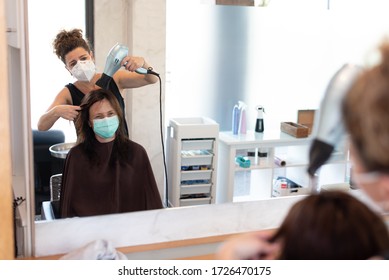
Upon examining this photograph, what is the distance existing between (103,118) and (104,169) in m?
0.22

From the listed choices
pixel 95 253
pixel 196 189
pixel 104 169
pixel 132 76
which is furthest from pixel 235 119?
pixel 95 253

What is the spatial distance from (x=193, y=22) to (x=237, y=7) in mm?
198

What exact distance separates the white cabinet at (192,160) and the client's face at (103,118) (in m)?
0.22

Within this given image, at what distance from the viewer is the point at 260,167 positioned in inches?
82.1

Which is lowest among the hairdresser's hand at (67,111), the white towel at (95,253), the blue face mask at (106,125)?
the white towel at (95,253)

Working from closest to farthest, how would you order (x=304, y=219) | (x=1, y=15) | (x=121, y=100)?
(x=304, y=219) < (x=1, y=15) < (x=121, y=100)

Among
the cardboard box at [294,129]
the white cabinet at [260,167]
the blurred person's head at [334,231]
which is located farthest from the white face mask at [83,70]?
the blurred person's head at [334,231]

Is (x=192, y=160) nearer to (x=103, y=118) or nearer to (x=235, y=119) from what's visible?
(x=235, y=119)

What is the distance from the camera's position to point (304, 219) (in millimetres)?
877

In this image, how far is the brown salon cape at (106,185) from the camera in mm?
1881

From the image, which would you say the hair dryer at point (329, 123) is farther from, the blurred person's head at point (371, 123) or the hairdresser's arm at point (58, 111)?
the hairdresser's arm at point (58, 111)

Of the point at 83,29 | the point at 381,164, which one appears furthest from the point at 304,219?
the point at 83,29
